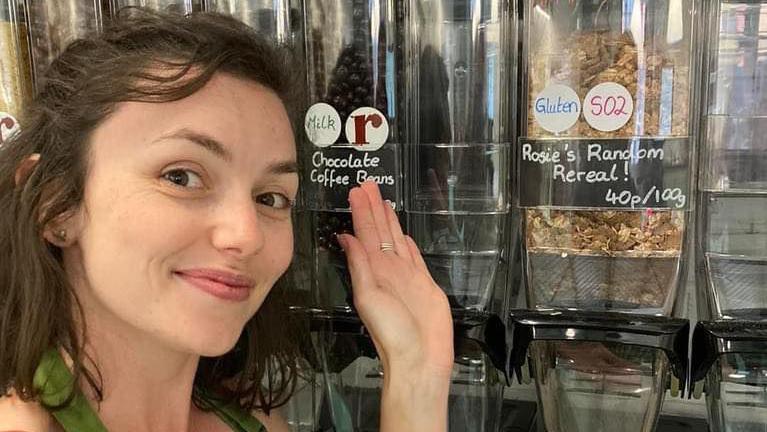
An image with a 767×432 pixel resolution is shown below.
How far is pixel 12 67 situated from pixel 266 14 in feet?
1.22

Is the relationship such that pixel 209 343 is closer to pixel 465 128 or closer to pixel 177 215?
pixel 177 215

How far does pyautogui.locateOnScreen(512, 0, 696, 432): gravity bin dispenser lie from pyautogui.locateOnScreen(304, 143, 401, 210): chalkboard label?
0.16m

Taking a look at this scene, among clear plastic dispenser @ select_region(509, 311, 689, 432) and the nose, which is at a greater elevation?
the nose

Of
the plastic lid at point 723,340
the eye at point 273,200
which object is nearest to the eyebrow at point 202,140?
the eye at point 273,200

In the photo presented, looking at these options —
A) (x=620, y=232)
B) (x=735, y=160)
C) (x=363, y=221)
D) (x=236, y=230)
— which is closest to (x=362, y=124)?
(x=363, y=221)

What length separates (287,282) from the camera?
1134 millimetres

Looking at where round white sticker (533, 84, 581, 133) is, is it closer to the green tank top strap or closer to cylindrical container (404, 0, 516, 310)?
cylindrical container (404, 0, 516, 310)

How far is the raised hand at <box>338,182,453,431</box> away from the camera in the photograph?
1028mm

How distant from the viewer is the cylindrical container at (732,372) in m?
0.86

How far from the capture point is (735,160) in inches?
A: 35.7

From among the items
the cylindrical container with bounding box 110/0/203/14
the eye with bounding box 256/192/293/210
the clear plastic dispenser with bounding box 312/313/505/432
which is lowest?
the clear plastic dispenser with bounding box 312/313/505/432

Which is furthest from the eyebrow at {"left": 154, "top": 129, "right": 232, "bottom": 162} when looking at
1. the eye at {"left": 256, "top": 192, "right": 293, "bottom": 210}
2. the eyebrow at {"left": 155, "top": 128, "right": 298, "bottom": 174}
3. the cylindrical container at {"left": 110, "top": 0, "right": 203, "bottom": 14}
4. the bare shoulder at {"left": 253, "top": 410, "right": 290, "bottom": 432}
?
the bare shoulder at {"left": 253, "top": 410, "right": 290, "bottom": 432}

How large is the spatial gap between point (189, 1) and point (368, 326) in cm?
53

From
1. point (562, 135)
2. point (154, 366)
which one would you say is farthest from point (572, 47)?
point (154, 366)
